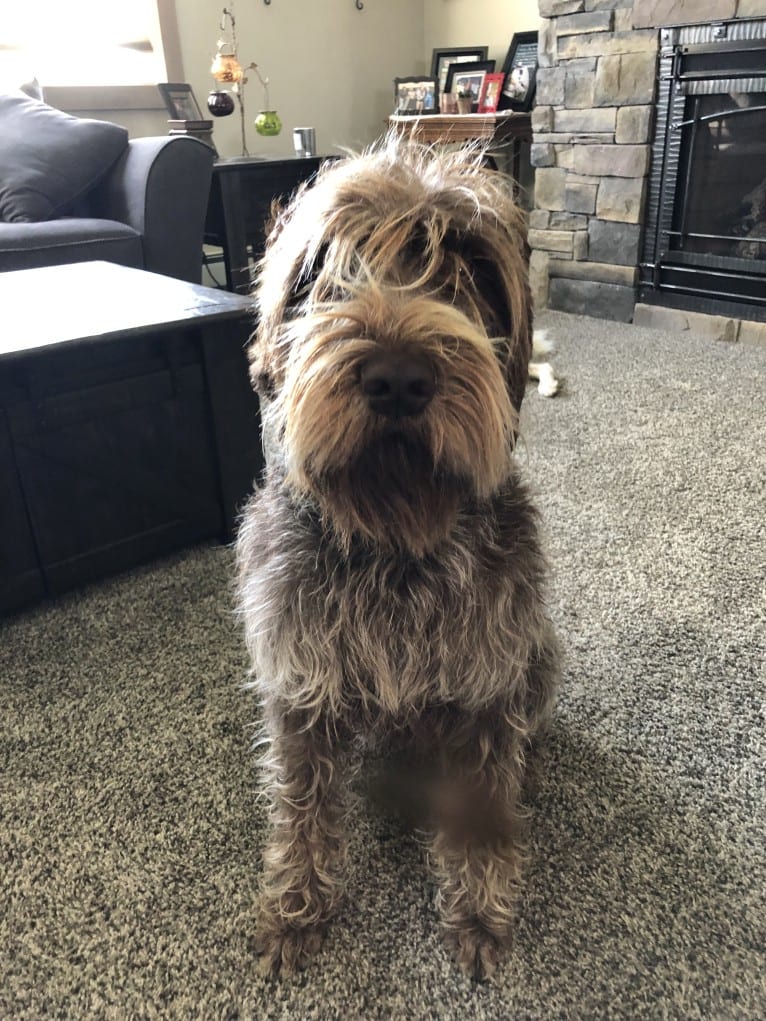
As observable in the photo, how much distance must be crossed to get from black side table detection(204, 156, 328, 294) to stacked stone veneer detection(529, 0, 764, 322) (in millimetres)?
1155

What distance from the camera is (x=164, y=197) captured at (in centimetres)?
312

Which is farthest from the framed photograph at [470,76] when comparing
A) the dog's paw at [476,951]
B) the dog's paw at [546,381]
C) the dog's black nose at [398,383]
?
the dog's paw at [476,951]

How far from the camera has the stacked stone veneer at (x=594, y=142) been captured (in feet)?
11.0

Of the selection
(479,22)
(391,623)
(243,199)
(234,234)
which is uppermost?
(479,22)

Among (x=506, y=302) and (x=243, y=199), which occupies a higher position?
(x=506, y=302)

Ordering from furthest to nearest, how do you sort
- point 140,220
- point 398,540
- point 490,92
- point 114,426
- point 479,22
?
point 479,22
point 490,92
point 140,220
point 114,426
point 398,540

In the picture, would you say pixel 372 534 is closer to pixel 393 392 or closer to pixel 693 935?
pixel 393 392

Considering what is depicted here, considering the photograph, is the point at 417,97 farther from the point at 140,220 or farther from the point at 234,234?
the point at 140,220

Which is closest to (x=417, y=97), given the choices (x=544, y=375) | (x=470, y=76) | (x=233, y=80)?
(x=470, y=76)

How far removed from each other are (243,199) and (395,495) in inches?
133

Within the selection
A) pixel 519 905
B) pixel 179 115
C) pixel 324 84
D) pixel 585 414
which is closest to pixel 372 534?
pixel 519 905

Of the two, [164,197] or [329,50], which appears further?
[329,50]

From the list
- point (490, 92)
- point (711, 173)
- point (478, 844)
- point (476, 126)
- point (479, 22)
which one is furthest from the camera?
point (479, 22)

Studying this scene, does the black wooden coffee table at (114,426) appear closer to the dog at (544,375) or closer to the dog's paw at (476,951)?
the dog's paw at (476,951)
